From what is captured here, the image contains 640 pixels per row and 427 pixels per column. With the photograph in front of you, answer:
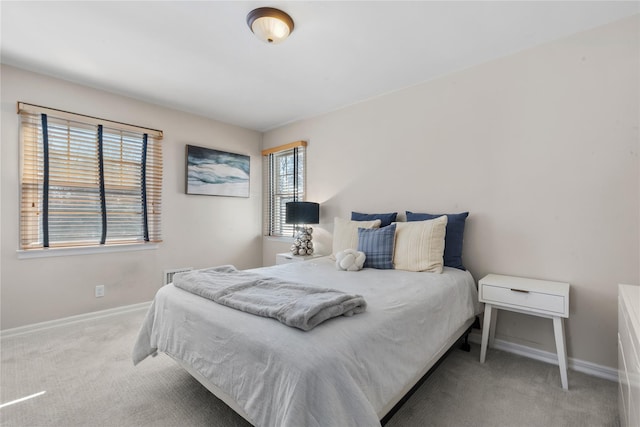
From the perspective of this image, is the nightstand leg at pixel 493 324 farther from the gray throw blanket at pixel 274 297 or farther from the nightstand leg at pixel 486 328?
the gray throw blanket at pixel 274 297

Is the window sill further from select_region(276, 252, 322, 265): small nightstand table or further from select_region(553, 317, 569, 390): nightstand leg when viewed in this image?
select_region(553, 317, 569, 390): nightstand leg

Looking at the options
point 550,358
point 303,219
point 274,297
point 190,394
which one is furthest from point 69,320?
point 550,358

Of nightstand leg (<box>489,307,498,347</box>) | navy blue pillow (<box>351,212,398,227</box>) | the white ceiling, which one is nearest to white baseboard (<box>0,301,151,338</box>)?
A: the white ceiling

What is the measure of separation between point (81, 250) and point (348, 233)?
2.76m

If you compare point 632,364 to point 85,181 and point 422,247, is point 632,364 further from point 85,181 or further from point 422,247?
point 85,181

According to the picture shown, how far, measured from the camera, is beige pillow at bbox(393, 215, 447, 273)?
2361mm

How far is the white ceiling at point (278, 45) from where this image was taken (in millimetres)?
1912

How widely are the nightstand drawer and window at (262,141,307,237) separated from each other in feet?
8.47

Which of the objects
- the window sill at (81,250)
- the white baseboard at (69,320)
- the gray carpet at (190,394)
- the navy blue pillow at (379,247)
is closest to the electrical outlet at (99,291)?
the white baseboard at (69,320)

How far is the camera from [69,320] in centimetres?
291

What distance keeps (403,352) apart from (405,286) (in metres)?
0.57

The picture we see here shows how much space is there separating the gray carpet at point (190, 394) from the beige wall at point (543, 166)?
17.7 inches

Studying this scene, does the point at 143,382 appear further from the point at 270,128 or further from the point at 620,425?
the point at 270,128

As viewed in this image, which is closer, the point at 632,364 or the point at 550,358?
the point at 632,364
